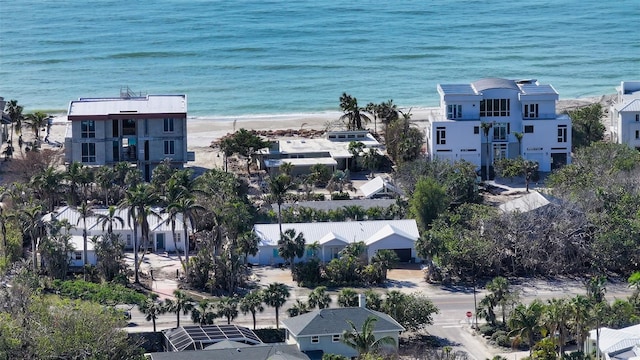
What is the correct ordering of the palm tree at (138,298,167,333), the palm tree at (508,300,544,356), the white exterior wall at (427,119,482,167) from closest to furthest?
the palm tree at (508,300,544,356) → the palm tree at (138,298,167,333) → the white exterior wall at (427,119,482,167)

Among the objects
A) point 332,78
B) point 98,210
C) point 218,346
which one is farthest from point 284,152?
point 332,78

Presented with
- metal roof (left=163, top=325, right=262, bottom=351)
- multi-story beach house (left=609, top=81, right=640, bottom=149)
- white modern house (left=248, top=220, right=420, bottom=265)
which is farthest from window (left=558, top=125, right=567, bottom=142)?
metal roof (left=163, top=325, right=262, bottom=351)

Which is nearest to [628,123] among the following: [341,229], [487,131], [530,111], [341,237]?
[530,111]

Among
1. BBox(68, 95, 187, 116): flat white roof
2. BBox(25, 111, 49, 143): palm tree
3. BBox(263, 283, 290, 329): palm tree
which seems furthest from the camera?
BBox(25, 111, 49, 143): palm tree

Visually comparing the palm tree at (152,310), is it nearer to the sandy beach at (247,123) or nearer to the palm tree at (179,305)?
the palm tree at (179,305)

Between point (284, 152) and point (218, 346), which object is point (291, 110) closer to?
point (284, 152)

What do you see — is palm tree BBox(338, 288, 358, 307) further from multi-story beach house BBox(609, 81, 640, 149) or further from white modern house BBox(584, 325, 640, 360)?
multi-story beach house BBox(609, 81, 640, 149)

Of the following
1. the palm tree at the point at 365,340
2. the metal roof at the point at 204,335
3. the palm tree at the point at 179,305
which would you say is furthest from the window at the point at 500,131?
the palm tree at the point at 365,340
